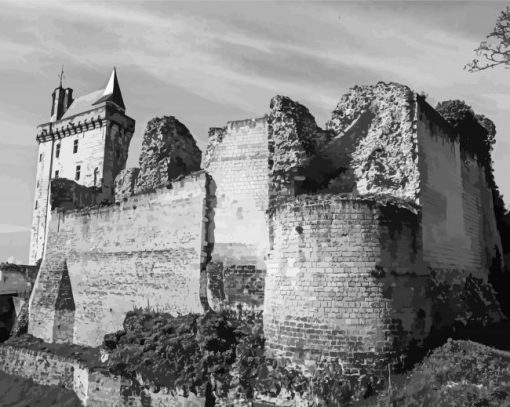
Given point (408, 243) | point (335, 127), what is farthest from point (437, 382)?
point (335, 127)

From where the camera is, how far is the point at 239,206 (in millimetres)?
12961

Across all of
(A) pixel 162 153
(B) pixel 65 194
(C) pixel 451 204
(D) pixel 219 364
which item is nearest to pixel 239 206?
(D) pixel 219 364

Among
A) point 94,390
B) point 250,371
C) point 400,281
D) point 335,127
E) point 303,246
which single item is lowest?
point 94,390

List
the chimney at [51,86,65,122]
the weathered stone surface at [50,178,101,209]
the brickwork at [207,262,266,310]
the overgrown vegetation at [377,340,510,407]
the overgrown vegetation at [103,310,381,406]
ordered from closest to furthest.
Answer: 1. the overgrown vegetation at [377,340,510,407]
2. the overgrown vegetation at [103,310,381,406]
3. the brickwork at [207,262,266,310]
4. the weathered stone surface at [50,178,101,209]
5. the chimney at [51,86,65,122]

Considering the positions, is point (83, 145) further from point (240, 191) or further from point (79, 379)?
point (240, 191)

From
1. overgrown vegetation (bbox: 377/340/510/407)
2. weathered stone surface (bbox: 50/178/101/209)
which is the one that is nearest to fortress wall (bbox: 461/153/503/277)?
overgrown vegetation (bbox: 377/340/510/407)

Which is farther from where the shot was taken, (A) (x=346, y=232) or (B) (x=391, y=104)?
(B) (x=391, y=104)

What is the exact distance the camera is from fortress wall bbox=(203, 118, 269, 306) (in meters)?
12.5

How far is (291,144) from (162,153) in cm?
586

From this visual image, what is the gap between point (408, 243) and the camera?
9.73 m

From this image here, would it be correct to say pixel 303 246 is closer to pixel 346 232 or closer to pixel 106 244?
Answer: pixel 346 232

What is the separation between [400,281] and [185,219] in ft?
22.8

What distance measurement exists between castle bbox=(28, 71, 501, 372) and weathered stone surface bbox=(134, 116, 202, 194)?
5 cm

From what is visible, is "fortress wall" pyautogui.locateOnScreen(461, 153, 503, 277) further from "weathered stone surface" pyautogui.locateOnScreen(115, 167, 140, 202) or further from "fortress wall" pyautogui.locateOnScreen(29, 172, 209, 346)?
"weathered stone surface" pyautogui.locateOnScreen(115, 167, 140, 202)
